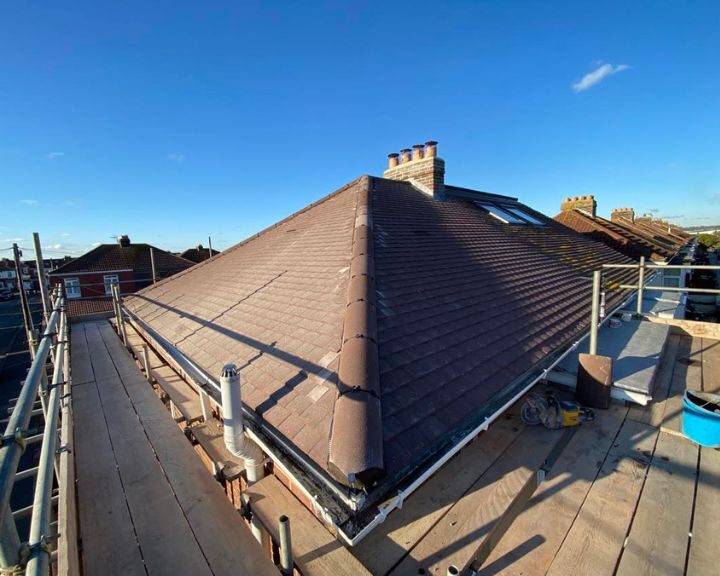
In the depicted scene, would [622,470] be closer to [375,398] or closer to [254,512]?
[375,398]

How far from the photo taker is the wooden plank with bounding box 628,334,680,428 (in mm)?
3927

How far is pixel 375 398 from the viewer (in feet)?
8.17

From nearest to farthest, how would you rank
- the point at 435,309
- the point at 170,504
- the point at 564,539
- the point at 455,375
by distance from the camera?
the point at 564,539
the point at 170,504
the point at 455,375
the point at 435,309

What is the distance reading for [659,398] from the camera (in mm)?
4422

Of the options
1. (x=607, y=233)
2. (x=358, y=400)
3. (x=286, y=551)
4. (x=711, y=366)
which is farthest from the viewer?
(x=607, y=233)

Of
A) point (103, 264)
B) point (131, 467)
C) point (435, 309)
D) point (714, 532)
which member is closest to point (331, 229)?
point (435, 309)

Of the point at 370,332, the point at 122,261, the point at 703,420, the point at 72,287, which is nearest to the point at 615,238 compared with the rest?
the point at 703,420

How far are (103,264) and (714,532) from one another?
34.8m

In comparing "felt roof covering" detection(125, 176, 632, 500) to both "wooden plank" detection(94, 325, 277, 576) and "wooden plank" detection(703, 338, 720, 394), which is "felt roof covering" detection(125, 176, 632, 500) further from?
"wooden plank" detection(703, 338, 720, 394)

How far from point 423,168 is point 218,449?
915cm

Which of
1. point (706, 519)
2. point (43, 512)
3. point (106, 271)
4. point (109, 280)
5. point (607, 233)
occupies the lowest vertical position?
point (706, 519)

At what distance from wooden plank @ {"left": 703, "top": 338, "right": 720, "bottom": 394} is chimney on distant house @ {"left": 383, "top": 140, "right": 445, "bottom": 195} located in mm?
6927

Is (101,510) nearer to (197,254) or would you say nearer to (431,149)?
(431,149)

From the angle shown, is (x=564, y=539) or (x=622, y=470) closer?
(x=564, y=539)
